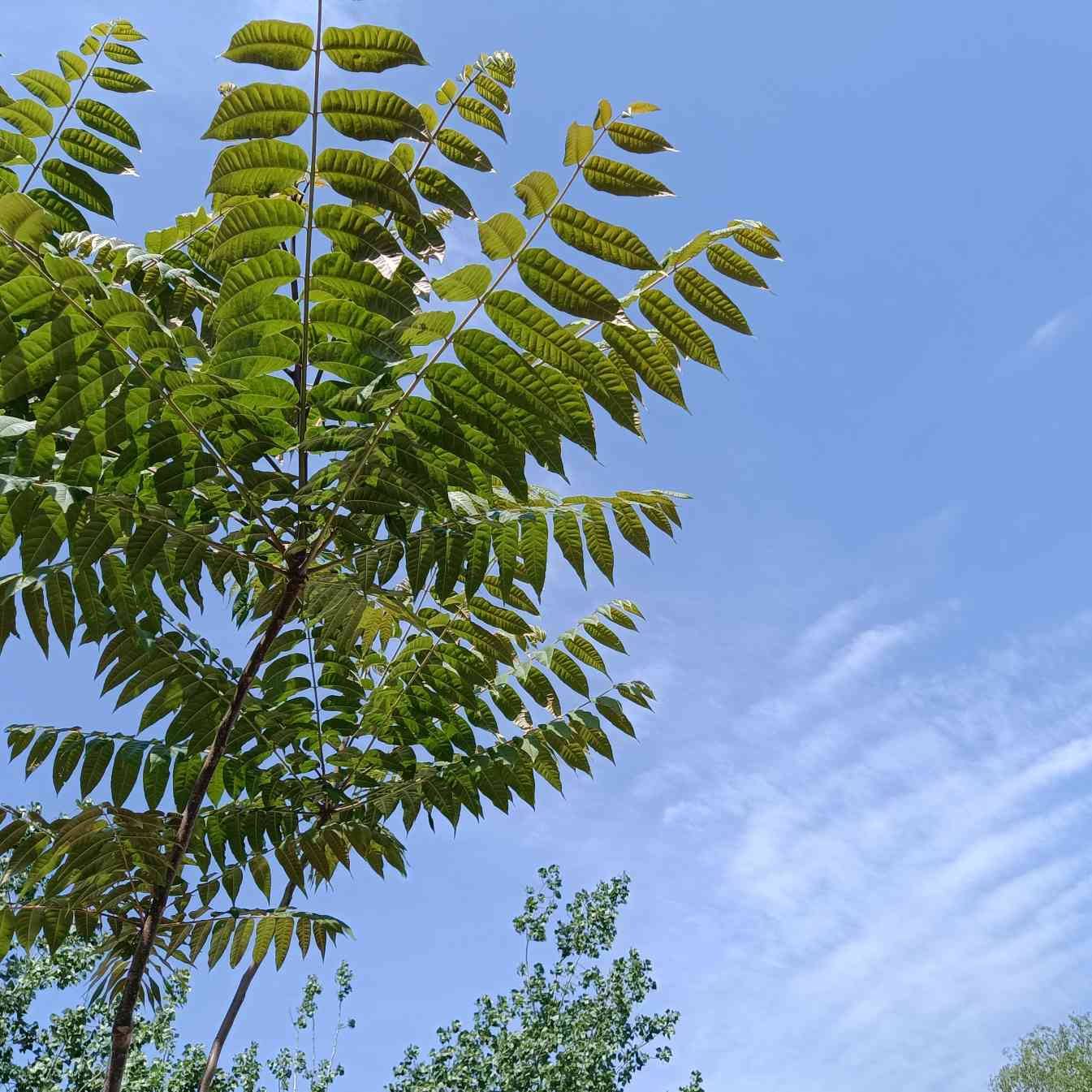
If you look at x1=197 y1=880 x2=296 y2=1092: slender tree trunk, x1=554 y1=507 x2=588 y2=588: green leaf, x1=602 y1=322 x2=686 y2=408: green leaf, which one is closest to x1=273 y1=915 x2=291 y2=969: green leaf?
x1=197 y1=880 x2=296 y2=1092: slender tree trunk

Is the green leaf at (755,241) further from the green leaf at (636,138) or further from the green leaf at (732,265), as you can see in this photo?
the green leaf at (636,138)

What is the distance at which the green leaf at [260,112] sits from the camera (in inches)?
85.5

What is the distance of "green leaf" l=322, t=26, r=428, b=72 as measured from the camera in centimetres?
214

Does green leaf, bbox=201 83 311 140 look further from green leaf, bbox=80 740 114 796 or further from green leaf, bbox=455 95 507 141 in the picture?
green leaf, bbox=80 740 114 796

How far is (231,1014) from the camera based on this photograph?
4020 mm

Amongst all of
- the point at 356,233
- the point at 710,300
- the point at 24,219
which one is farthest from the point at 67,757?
the point at 710,300

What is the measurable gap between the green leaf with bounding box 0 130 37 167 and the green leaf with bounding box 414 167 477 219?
124cm

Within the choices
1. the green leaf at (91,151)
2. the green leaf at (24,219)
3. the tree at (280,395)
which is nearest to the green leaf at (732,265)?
the tree at (280,395)

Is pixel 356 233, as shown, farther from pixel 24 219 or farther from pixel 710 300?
pixel 710 300

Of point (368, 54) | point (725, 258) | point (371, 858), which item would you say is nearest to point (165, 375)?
point (368, 54)

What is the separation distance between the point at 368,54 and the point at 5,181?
111cm

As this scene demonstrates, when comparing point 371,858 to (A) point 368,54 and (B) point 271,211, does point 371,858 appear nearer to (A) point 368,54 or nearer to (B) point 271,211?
(B) point 271,211

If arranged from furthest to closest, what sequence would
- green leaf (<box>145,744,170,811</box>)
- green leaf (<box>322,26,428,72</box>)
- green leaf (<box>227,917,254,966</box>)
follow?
green leaf (<box>227,917,254,966</box>) < green leaf (<box>145,744,170,811</box>) < green leaf (<box>322,26,428,72</box>)

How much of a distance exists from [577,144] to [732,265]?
0.51 metres
